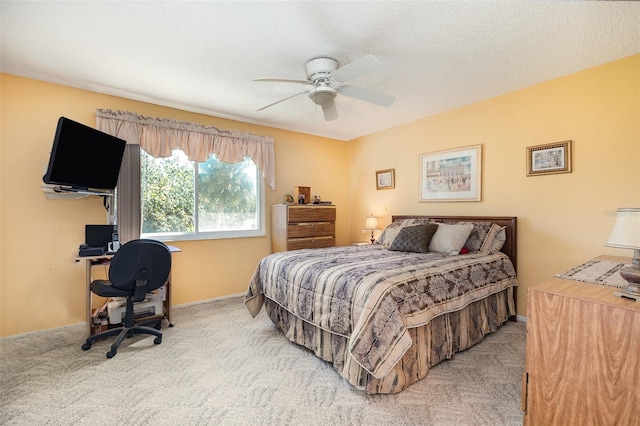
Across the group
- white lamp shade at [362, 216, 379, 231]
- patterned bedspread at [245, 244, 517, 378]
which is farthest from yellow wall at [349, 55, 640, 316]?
white lamp shade at [362, 216, 379, 231]

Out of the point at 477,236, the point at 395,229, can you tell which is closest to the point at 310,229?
the point at 395,229

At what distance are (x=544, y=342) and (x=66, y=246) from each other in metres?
4.04

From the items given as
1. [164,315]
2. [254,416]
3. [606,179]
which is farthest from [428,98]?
[164,315]

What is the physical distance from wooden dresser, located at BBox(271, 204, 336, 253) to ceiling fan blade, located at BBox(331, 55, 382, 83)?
227cm

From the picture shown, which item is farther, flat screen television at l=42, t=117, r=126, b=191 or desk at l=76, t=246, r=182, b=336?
desk at l=76, t=246, r=182, b=336

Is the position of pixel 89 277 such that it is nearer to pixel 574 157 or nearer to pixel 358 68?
pixel 358 68

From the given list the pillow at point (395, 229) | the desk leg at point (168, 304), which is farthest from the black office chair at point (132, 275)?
the pillow at point (395, 229)

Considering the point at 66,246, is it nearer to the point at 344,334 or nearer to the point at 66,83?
the point at 66,83

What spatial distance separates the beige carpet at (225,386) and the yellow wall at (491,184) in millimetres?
612

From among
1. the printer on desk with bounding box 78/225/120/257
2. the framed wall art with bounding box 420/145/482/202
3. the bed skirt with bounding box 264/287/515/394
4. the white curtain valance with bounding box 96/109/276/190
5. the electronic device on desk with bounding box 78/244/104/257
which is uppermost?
the white curtain valance with bounding box 96/109/276/190

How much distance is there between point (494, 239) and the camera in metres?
3.20

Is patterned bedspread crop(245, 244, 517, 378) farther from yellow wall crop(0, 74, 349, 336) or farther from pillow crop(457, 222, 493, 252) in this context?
yellow wall crop(0, 74, 349, 336)

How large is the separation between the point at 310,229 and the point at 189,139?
6.77 ft

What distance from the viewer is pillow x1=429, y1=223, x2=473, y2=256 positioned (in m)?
3.04
